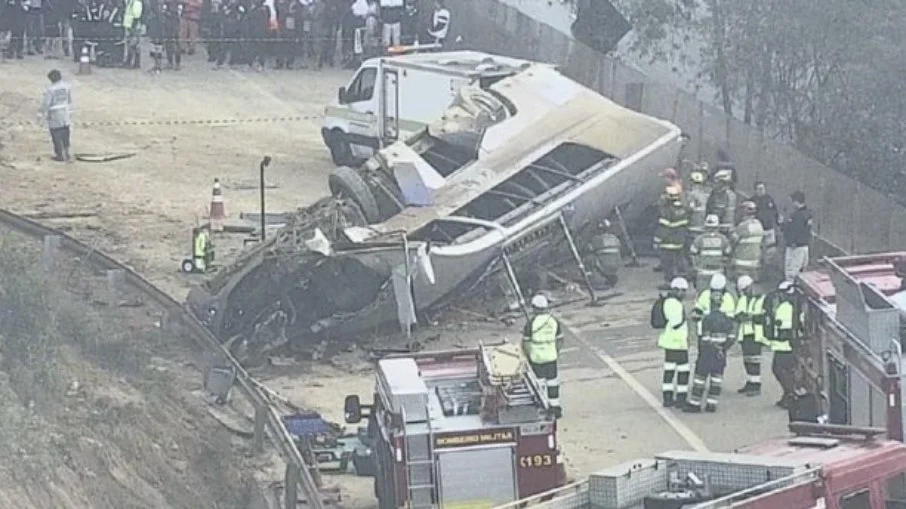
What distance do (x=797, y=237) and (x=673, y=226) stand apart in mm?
1551

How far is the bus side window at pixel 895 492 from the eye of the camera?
42.8 ft

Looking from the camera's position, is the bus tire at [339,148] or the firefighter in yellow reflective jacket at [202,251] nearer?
the firefighter in yellow reflective jacket at [202,251]

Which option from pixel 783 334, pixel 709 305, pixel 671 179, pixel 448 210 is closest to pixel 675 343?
pixel 709 305

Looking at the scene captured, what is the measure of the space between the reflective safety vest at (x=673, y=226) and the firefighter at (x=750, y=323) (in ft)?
13.0

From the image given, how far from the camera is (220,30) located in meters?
36.1

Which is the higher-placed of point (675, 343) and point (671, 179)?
point (671, 179)

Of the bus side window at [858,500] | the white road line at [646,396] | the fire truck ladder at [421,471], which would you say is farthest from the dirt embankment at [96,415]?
the bus side window at [858,500]

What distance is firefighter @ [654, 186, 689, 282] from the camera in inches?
931

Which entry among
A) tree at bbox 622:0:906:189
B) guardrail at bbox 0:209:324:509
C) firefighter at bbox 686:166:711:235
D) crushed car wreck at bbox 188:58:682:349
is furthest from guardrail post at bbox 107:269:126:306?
tree at bbox 622:0:906:189

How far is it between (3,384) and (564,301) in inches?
393

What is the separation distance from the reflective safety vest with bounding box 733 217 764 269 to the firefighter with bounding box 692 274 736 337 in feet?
7.89

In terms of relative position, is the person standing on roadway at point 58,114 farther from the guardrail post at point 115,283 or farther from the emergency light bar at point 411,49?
the guardrail post at point 115,283

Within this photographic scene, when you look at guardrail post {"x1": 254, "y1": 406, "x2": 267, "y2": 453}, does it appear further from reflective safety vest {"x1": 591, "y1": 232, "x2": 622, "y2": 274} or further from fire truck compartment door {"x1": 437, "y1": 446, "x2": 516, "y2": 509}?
reflective safety vest {"x1": 591, "y1": 232, "x2": 622, "y2": 274}

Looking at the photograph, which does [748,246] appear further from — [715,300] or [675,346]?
[675,346]
